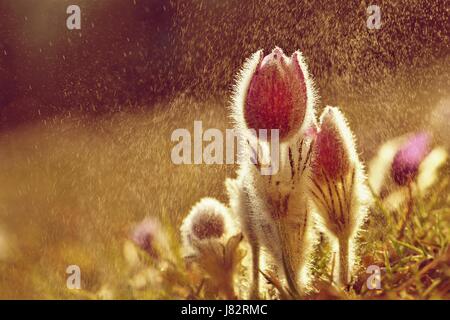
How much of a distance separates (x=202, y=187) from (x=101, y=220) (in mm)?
207

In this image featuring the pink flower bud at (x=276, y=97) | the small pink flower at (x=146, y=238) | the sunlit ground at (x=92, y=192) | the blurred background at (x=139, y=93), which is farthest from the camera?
the blurred background at (x=139, y=93)

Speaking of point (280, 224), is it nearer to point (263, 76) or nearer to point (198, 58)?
point (263, 76)

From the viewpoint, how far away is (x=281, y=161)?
678 millimetres

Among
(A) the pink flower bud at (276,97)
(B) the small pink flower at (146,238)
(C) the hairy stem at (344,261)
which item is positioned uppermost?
(A) the pink flower bud at (276,97)

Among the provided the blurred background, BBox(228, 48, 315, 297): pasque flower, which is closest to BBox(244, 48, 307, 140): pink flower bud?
BBox(228, 48, 315, 297): pasque flower

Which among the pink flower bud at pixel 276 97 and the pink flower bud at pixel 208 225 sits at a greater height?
the pink flower bud at pixel 276 97

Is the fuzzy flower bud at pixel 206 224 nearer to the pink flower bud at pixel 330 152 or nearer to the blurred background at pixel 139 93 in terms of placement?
the pink flower bud at pixel 330 152

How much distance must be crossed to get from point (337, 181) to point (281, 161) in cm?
6

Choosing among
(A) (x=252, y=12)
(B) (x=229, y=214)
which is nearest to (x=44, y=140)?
(A) (x=252, y=12)

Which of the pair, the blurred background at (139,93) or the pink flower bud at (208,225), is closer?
the pink flower bud at (208,225)

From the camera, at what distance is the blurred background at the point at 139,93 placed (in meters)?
1.32

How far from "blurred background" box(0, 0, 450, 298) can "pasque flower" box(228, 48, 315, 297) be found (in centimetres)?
38

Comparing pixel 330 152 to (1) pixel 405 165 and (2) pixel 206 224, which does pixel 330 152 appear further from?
(1) pixel 405 165

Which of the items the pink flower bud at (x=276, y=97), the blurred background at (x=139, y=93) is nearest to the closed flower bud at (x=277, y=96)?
the pink flower bud at (x=276, y=97)
